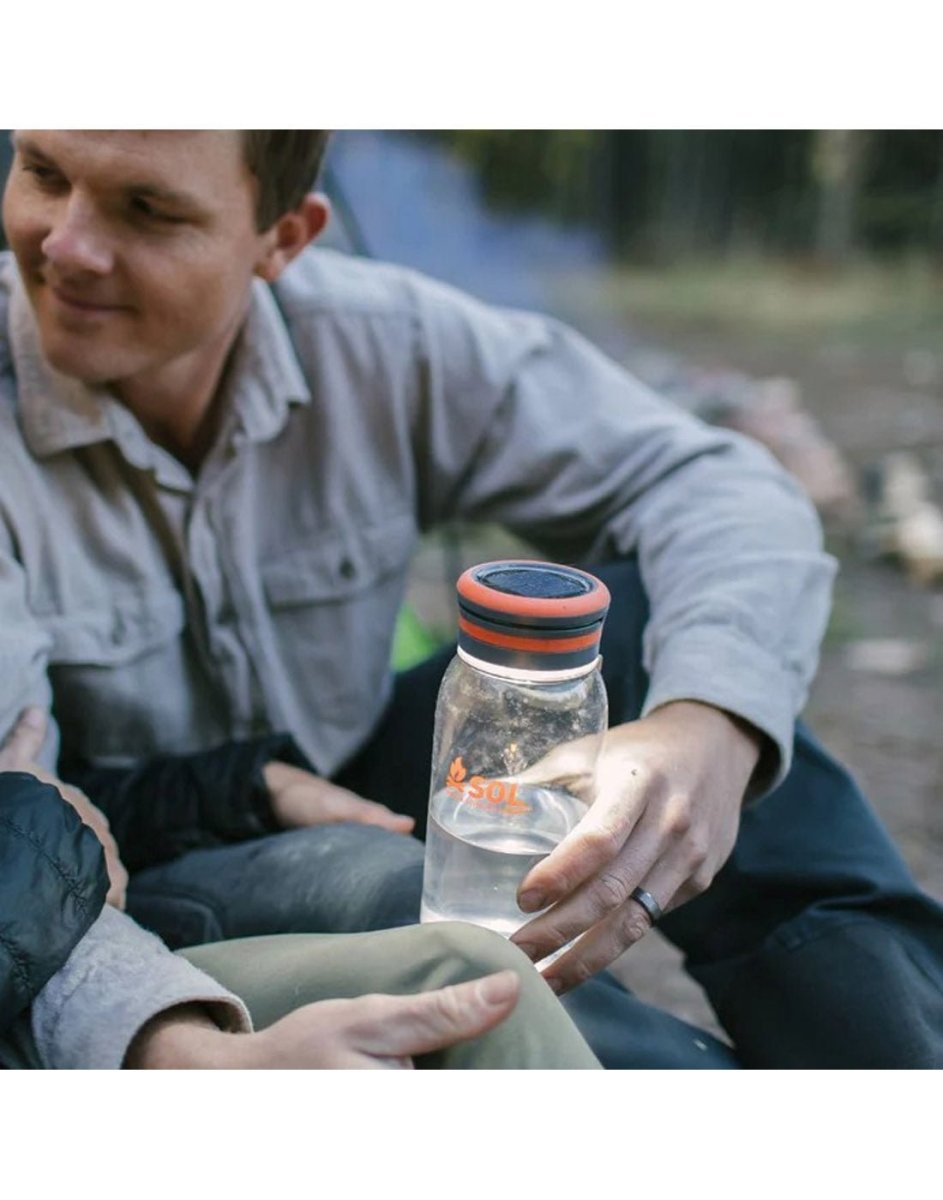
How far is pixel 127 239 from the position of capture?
1.14 metres

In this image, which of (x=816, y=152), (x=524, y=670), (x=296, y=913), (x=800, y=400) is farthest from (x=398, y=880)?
(x=816, y=152)

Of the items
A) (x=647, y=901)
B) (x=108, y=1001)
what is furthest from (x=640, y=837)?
(x=108, y=1001)

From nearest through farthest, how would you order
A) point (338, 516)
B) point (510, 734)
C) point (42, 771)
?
1. point (510, 734)
2. point (42, 771)
3. point (338, 516)

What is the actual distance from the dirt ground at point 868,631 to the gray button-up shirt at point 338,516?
0.62ft

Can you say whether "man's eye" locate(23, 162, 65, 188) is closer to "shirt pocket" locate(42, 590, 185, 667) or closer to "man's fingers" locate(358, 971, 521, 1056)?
"shirt pocket" locate(42, 590, 185, 667)

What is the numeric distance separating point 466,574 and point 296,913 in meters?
0.37

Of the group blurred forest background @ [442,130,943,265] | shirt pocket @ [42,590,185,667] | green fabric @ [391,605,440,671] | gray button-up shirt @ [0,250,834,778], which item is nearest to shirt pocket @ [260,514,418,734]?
gray button-up shirt @ [0,250,834,778]

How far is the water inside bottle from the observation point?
100 centimetres

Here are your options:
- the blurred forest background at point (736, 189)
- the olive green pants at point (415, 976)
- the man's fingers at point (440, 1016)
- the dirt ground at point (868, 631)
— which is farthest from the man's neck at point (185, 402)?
the blurred forest background at point (736, 189)

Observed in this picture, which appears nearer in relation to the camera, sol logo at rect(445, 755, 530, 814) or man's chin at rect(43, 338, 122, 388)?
sol logo at rect(445, 755, 530, 814)

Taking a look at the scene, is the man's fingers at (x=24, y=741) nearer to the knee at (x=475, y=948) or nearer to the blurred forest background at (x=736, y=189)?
the knee at (x=475, y=948)

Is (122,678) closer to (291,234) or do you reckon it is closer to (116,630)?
(116,630)

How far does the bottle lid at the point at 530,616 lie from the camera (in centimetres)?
88

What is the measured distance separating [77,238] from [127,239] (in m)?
0.04
